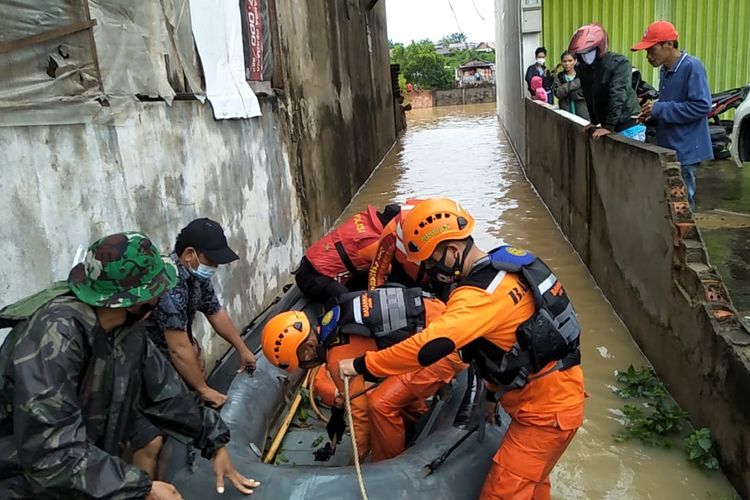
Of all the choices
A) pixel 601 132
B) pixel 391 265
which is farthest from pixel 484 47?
pixel 391 265

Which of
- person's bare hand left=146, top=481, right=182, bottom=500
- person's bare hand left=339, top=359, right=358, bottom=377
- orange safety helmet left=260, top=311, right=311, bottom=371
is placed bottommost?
person's bare hand left=146, top=481, right=182, bottom=500

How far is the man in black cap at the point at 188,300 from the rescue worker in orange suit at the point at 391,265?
128 centimetres

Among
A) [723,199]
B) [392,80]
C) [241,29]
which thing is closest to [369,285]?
[241,29]

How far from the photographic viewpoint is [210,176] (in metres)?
4.86

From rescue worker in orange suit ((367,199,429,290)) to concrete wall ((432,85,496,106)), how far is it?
40.6m

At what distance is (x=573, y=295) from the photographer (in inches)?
246

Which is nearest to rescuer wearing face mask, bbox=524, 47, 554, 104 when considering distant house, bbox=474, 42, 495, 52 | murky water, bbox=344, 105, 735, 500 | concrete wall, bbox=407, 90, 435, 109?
murky water, bbox=344, 105, 735, 500

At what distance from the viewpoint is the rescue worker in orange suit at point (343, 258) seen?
15.4 feet

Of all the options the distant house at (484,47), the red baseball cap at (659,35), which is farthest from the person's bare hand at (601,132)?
the distant house at (484,47)

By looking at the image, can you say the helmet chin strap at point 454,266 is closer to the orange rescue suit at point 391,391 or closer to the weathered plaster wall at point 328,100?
the orange rescue suit at point 391,391

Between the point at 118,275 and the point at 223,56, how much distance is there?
355cm

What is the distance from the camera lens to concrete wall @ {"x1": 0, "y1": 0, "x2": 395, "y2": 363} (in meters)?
2.91

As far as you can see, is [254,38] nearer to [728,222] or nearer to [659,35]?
[659,35]

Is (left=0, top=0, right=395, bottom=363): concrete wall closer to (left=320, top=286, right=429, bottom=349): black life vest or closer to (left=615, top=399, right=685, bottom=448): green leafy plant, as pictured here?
(left=320, top=286, right=429, bottom=349): black life vest
